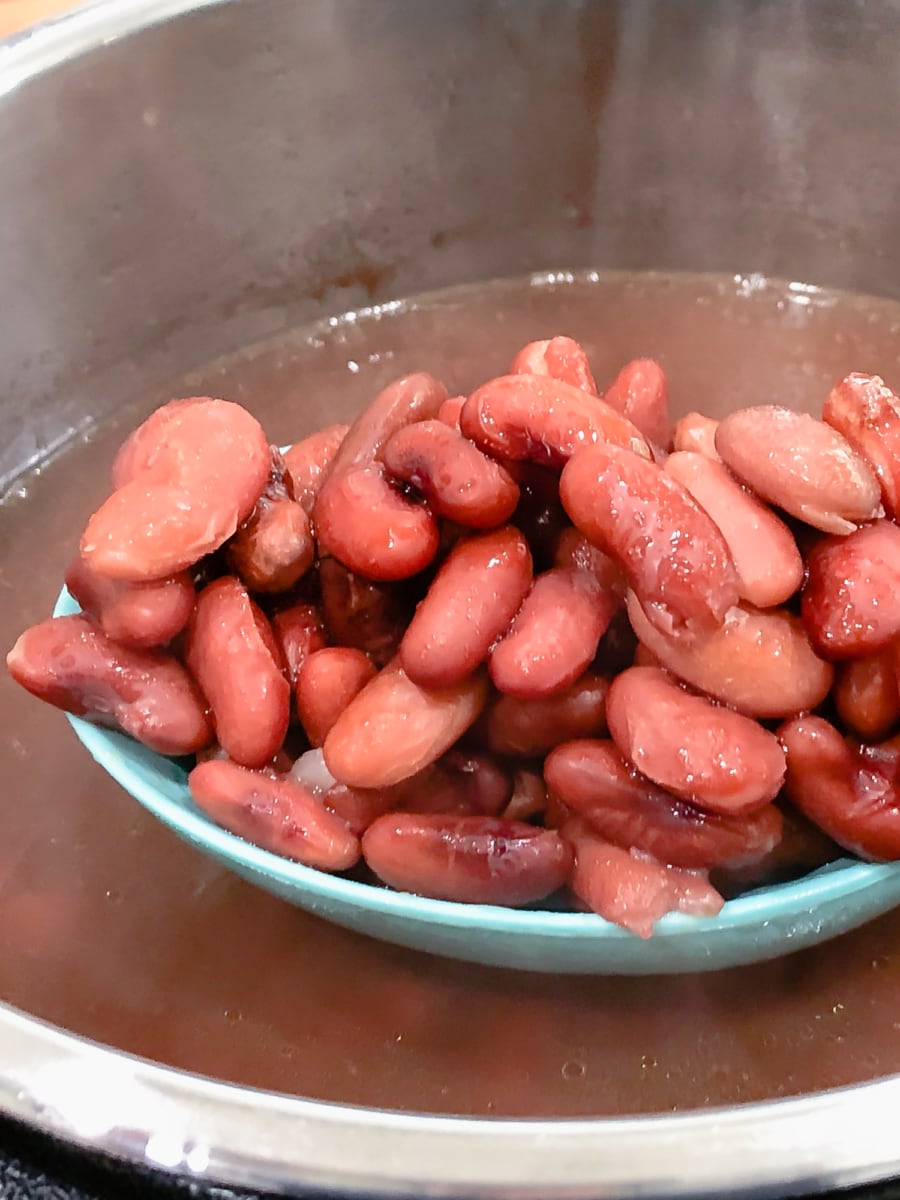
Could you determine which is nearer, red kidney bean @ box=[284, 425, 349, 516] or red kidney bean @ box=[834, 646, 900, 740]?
red kidney bean @ box=[834, 646, 900, 740]

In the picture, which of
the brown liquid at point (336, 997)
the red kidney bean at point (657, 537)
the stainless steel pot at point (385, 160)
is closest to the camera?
the red kidney bean at point (657, 537)

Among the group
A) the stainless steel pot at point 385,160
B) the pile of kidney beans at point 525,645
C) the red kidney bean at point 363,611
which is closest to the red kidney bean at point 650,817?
the pile of kidney beans at point 525,645

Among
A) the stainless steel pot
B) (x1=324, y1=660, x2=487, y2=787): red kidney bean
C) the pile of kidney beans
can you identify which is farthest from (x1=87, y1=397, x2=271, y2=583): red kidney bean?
the stainless steel pot

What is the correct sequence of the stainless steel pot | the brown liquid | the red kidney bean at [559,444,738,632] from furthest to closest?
1. the stainless steel pot
2. the brown liquid
3. the red kidney bean at [559,444,738,632]

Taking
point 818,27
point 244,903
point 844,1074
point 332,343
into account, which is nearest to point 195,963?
point 244,903

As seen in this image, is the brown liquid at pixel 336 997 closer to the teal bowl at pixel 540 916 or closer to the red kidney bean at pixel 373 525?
the teal bowl at pixel 540 916

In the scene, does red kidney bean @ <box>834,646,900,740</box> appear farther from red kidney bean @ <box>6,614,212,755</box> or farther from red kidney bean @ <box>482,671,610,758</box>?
red kidney bean @ <box>6,614,212,755</box>

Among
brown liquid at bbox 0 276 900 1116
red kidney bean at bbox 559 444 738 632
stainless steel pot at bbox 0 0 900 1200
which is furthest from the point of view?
stainless steel pot at bbox 0 0 900 1200
